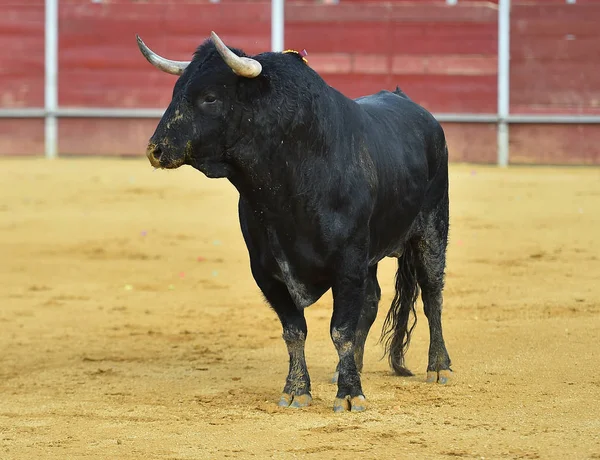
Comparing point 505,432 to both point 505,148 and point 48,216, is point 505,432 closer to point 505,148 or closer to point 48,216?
point 48,216

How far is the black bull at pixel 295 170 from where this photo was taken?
14.8ft

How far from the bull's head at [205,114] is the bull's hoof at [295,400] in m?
0.90

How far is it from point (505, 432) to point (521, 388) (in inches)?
29.6

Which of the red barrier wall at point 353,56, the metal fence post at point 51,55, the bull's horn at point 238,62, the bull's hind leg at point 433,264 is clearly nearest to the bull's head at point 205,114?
the bull's horn at point 238,62

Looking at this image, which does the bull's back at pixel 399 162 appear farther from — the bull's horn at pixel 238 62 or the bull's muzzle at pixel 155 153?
the bull's muzzle at pixel 155 153

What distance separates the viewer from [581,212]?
9891 millimetres

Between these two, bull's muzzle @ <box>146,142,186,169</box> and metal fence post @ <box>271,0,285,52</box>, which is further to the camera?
metal fence post @ <box>271,0,285,52</box>

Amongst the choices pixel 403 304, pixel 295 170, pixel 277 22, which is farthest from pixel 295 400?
pixel 277 22

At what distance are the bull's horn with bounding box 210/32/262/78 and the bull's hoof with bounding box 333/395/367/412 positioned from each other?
1.22 metres

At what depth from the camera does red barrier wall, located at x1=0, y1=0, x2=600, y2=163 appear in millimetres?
12711

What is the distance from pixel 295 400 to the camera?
4805mm

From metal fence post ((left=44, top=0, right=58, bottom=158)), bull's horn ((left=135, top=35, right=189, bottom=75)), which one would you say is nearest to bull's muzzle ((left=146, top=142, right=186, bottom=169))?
bull's horn ((left=135, top=35, right=189, bottom=75))

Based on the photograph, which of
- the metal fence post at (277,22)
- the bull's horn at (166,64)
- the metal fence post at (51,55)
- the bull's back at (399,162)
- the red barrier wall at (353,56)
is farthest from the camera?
the metal fence post at (51,55)

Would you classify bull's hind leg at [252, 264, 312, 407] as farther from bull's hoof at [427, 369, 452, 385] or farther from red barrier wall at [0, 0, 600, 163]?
red barrier wall at [0, 0, 600, 163]
